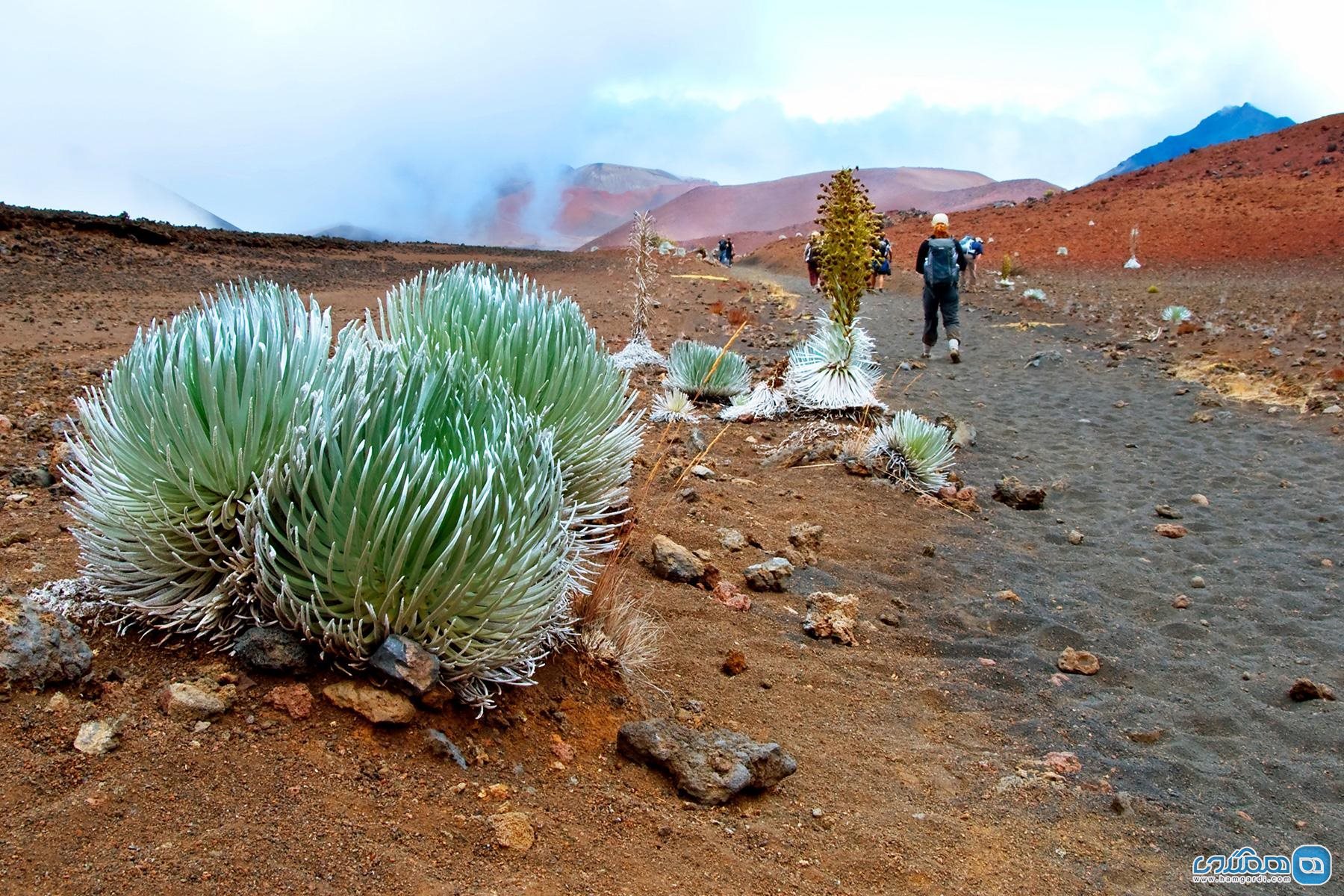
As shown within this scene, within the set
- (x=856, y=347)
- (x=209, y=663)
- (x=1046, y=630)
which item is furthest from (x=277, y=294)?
(x=856, y=347)

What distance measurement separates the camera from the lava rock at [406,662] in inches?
58.6

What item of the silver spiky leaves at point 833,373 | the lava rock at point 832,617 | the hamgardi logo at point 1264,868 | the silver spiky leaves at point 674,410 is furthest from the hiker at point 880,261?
the hamgardi logo at point 1264,868

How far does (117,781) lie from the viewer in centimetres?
128

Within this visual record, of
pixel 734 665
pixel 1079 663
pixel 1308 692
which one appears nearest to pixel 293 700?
pixel 734 665

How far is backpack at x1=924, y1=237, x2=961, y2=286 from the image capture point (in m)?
6.90

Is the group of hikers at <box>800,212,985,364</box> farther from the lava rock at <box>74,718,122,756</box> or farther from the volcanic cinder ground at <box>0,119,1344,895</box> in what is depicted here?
the lava rock at <box>74,718,122,756</box>

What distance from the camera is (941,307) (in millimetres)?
7477

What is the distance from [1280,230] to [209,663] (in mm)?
20877

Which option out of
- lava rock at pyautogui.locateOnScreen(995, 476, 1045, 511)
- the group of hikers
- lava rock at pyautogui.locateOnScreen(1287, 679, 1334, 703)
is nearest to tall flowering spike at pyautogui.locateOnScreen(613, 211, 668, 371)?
the group of hikers

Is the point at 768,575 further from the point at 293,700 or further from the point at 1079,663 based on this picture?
the point at 293,700

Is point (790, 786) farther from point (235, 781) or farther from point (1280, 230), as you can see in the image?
point (1280, 230)

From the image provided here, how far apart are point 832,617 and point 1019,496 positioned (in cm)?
176

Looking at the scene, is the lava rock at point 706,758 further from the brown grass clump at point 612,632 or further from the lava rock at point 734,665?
the lava rock at point 734,665

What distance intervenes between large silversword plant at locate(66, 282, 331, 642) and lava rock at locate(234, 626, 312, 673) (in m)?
0.06
